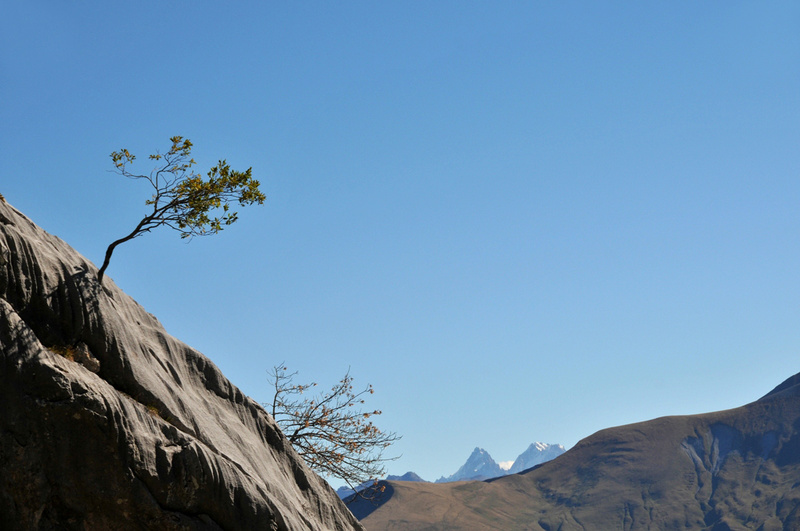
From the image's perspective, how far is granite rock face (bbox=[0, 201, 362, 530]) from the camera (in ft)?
48.4

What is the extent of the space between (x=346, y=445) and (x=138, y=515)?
16.4 meters

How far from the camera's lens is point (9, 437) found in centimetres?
1457

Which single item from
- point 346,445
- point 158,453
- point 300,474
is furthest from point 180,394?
point 346,445

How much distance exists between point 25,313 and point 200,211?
476cm

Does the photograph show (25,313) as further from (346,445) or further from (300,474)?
(346,445)

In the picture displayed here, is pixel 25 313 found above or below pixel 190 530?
above

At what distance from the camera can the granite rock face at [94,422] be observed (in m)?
14.8

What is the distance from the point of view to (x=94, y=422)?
15.1 metres

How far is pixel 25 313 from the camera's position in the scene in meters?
15.5

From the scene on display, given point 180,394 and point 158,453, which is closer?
point 158,453

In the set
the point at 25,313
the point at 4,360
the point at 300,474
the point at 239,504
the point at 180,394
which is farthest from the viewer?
the point at 300,474

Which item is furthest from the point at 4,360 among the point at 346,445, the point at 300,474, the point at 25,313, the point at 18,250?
the point at 346,445

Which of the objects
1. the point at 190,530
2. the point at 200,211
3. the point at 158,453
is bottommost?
the point at 190,530

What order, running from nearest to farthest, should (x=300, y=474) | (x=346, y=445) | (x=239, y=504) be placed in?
(x=239, y=504)
(x=300, y=474)
(x=346, y=445)
